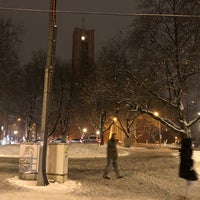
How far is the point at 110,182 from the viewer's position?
15.3 metres

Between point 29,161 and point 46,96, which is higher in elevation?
point 46,96

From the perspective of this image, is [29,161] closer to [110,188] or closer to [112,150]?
[110,188]

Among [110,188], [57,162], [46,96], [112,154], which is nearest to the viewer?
[110,188]

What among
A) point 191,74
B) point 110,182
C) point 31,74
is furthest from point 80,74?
point 110,182

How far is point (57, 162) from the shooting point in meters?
14.5

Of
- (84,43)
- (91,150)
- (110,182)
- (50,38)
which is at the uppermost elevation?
(84,43)

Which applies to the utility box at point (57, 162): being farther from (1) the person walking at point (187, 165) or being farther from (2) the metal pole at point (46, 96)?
(1) the person walking at point (187, 165)

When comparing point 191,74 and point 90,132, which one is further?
point 90,132

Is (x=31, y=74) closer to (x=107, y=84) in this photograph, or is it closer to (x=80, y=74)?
(x=80, y=74)

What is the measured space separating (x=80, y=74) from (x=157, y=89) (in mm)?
25692

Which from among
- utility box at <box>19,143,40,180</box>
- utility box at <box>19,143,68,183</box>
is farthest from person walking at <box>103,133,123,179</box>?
utility box at <box>19,143,40,180</box>

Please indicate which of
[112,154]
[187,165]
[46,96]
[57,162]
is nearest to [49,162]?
[57,162]

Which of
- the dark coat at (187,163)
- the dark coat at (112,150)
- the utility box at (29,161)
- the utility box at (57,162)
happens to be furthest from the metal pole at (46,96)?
the dark coat at (187,163)

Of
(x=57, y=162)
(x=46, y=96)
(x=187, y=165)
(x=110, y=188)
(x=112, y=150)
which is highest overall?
(x=46, y=96)
